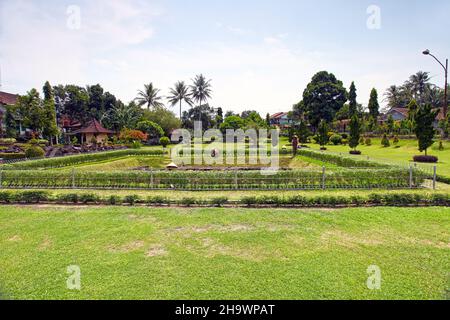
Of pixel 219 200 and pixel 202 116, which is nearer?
pixel 219 200

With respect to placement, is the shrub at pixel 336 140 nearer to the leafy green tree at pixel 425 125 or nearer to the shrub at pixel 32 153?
the leafy green tree at pixel 425 125

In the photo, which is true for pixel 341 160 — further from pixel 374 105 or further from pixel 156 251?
pixel 374 105

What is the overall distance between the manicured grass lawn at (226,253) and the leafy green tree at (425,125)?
1494 cm

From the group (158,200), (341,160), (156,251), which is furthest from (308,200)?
(341,160)

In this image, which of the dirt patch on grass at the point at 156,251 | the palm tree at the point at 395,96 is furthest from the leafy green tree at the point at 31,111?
the palm tree at the point at 395,96

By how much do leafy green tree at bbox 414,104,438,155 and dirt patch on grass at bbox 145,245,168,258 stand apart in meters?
23.0

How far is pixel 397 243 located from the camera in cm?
677

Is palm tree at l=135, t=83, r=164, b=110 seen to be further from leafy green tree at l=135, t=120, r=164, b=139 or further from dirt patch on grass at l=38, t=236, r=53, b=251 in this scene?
dirt patch on grass at l=38, t=236, r=53, b=251

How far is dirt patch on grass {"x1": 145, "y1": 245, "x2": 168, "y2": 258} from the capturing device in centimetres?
619

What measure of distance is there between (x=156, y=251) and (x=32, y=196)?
7.83 metres

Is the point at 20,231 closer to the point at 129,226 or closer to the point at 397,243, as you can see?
the point at 129,226

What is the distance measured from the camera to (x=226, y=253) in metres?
6.22

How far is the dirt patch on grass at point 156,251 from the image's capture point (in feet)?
20.3
